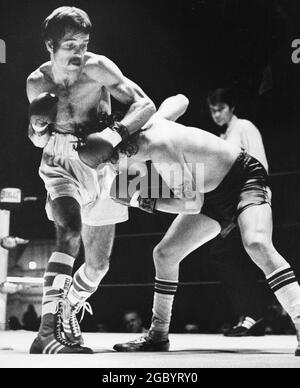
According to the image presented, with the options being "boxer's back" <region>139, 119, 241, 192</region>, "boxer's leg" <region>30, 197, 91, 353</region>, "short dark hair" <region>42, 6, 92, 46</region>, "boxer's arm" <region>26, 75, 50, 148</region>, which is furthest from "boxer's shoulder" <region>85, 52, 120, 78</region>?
"boxer's leg" <region>30, 197, 91, 353</region>

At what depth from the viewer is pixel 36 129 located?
2.64 m

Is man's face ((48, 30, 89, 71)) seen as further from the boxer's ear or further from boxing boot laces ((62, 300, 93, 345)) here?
boxing boot laces ((62, 300, 93, 345))

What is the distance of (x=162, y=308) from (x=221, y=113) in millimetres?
1211

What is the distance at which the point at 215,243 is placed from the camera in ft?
11.1

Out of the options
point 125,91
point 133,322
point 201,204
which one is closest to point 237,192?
point 201,204

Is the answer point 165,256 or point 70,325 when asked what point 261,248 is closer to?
point 165,256

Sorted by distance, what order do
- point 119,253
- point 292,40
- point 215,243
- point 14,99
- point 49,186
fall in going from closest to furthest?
1. point 49,186
2. point 14,99
3. point 292,40
4. point 215,243
5. point 119,253

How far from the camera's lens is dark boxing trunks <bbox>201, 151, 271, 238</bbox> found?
2379mm

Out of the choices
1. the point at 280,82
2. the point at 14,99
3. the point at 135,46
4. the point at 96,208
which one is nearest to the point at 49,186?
the point at 96,208

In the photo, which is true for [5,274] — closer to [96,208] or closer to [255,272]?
[96,208]

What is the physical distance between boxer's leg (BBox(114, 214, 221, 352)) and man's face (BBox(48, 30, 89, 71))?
826mm

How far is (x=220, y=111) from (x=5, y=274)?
Result: 159cm
